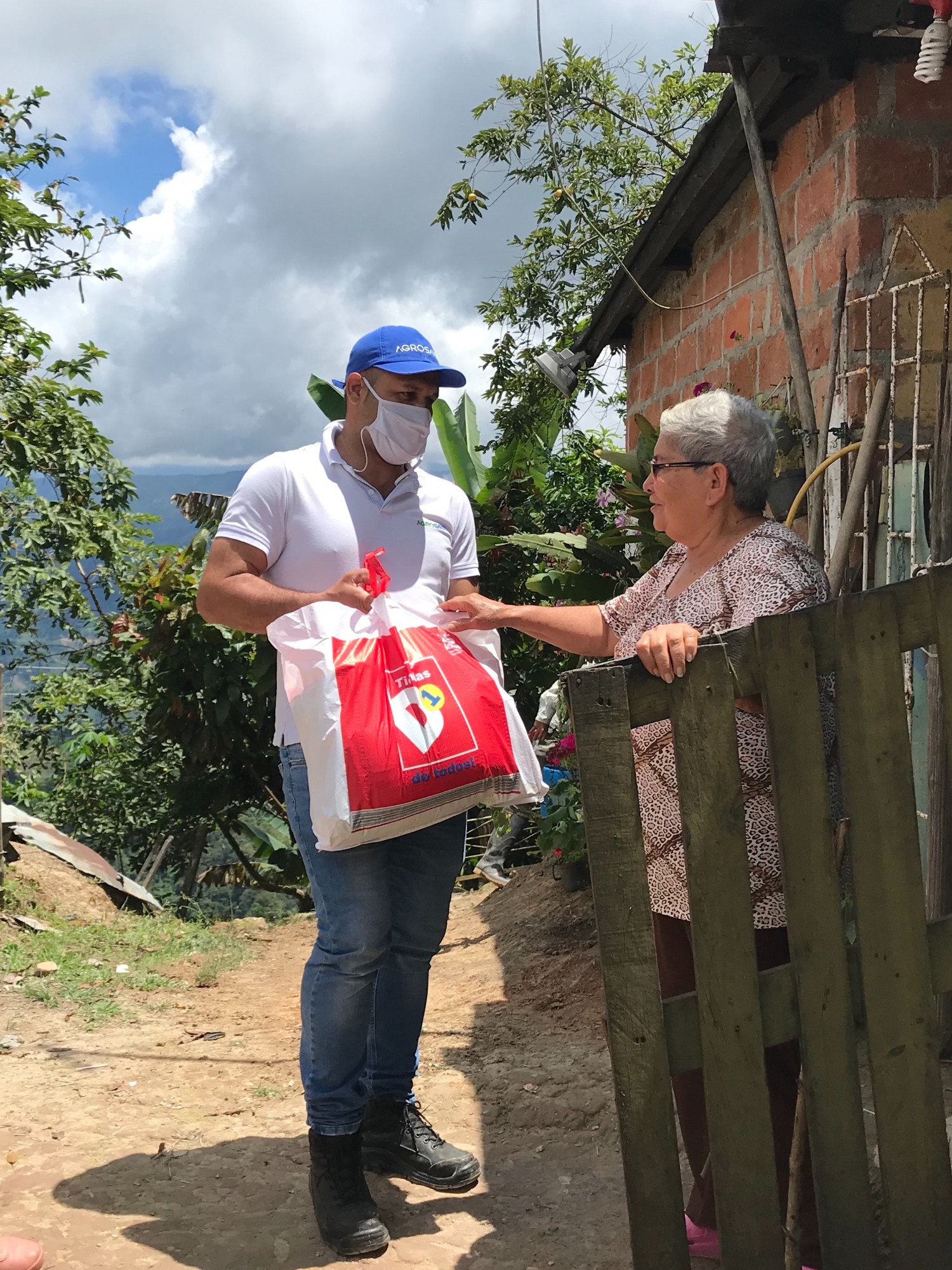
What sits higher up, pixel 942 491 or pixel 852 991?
pixel 942 491

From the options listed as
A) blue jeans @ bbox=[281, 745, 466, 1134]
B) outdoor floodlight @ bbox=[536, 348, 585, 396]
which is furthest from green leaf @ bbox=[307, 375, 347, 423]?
blue jeans @ bbox=[281, 745, 466, 1134]

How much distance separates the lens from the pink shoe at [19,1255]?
8.01 feet

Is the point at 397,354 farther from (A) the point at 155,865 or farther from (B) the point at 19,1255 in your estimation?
(A) the point at 155,865

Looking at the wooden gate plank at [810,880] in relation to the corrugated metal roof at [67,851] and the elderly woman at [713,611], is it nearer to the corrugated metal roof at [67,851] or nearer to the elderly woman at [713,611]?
the elderly woman at [713,611]

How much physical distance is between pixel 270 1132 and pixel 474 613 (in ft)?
5.75

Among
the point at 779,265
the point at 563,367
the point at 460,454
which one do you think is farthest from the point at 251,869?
the point at 779,265

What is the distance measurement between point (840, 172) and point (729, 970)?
300 cm

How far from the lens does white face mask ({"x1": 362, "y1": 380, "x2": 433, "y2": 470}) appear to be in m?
2.76

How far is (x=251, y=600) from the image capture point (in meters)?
2.59

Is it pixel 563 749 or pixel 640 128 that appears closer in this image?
pixel 563 749

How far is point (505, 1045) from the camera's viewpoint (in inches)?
164

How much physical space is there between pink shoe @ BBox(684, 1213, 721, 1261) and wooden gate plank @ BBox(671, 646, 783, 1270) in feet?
1.94

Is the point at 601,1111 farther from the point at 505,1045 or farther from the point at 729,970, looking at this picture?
the point at 729,970

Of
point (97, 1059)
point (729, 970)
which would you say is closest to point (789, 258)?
point (729, 970)
